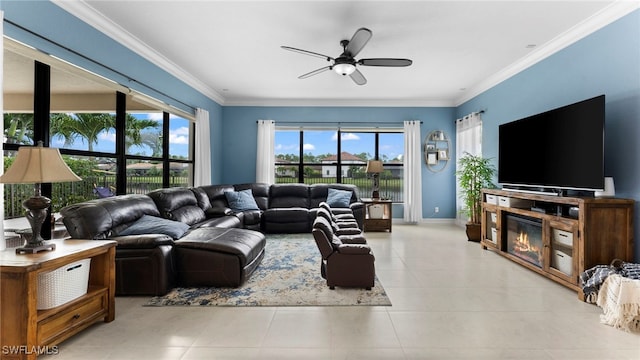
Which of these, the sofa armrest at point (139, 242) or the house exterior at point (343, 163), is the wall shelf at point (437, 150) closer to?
the house exterior at point (343, 163)

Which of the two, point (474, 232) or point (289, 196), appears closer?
point (474, 232)

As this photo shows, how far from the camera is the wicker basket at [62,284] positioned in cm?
202

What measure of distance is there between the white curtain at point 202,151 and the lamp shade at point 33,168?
12.5 ft

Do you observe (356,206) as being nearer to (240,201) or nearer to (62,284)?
(240,201)

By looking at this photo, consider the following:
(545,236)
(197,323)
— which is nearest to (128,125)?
(197,323)

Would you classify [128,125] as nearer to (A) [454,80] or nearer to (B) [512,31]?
(B) [512,31]

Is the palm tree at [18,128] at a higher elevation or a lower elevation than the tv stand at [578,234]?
higher

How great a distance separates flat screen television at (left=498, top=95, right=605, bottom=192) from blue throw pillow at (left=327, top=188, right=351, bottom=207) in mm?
2823

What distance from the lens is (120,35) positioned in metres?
3.66

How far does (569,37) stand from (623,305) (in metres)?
2.97

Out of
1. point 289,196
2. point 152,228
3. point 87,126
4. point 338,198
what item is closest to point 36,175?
point 152,228

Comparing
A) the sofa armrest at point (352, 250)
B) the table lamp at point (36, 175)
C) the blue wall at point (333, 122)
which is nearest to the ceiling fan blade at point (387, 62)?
the sofa armrest at point (352, 250)

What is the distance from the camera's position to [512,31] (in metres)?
3.62

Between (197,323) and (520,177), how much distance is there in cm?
425
